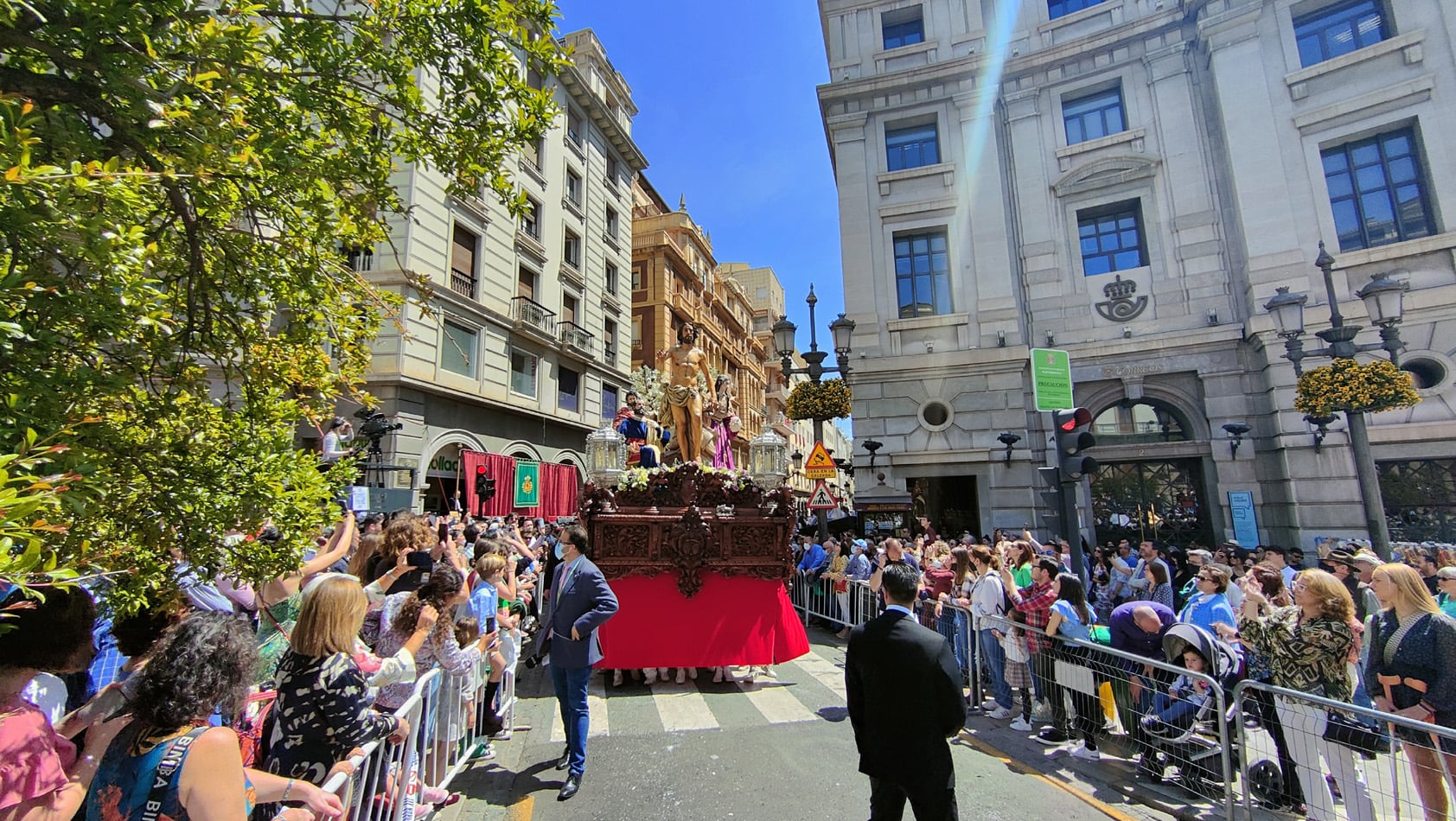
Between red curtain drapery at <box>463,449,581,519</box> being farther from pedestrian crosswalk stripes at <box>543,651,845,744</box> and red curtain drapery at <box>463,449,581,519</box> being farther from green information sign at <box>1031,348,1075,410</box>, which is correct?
green information sign at <box>1031,348,1075,410</box>

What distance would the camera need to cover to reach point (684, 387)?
31.2 feet

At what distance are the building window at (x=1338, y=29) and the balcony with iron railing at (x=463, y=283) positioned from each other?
22995 millimetres

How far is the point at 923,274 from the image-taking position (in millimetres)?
17906

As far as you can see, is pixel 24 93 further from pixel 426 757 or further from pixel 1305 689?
pixel 1305 689

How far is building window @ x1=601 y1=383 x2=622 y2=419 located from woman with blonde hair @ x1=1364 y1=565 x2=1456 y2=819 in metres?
24.9

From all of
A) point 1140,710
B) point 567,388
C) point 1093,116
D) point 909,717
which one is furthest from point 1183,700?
point 567,388

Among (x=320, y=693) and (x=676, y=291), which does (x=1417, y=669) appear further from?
(x=676, y=291)

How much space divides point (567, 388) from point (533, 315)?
11.6 ft

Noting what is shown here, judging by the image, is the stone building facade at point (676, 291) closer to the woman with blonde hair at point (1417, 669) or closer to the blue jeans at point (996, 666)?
the blue jeans at point (996, 666)

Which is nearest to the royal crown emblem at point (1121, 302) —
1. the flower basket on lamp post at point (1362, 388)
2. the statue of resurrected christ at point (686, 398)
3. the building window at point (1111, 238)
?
the building window at point (1111, 238)

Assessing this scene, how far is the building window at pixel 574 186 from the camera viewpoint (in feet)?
84.7

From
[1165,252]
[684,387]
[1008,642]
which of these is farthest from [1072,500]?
[1165,252]

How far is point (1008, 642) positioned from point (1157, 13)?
60.1ft

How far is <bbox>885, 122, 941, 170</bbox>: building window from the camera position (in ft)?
60.6
